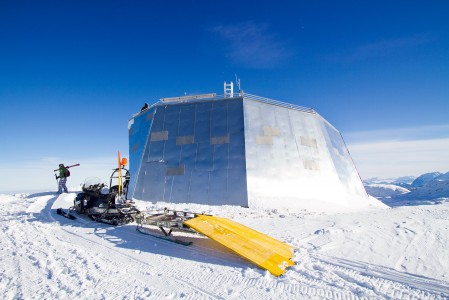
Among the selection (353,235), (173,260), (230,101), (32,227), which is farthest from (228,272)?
(230,101)

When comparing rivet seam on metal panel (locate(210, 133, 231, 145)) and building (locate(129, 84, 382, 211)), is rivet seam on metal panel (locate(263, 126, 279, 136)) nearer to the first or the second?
building (locate(129, 84, 382, 211))

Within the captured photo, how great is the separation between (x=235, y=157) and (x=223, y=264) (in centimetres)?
1116

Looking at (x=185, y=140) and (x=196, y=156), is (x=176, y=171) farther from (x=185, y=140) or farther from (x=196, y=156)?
(x=185, y=140)

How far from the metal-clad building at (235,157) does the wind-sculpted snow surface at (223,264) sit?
22.2ft

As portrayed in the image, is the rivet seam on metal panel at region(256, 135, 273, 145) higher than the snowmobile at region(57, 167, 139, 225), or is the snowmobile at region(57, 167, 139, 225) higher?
the rivet seam on metal panel at region(256, 135, 273, 145)

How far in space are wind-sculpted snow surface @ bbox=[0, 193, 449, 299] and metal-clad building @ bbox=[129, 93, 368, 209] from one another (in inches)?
267

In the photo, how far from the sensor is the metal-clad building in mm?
16812

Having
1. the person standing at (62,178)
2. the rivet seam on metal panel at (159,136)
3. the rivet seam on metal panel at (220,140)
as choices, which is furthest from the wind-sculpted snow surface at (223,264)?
the person standing at (62,178)

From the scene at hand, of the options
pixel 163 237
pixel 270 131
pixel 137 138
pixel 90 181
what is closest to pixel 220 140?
pixel 270 131

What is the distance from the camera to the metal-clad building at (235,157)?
55.2 ft

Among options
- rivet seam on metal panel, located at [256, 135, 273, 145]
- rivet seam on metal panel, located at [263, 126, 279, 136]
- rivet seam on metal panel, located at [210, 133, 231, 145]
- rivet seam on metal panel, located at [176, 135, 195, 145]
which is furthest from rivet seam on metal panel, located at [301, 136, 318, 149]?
rivet seam on metal panel, located at [176, 135, 195, 145]

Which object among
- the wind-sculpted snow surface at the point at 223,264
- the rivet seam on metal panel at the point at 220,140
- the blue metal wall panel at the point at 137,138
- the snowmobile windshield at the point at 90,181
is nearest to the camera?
the wind-sculpted snow surface at the point at 223,264

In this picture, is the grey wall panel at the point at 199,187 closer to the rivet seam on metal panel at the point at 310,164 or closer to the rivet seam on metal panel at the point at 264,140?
the rivet seam on metal panel at the point at 264,140

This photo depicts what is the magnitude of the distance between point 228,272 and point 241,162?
37.2 feet
